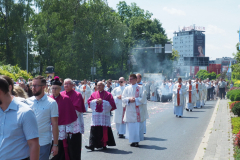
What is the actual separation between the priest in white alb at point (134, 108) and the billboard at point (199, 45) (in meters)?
175

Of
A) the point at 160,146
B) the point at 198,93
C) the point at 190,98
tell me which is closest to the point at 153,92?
the point at 198,93

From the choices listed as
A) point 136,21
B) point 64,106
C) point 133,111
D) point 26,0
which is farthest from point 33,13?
point 64,106

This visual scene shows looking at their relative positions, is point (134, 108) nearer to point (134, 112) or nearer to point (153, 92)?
Answer: point (134, 112)

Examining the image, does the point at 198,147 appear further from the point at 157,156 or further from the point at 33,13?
the point at 33,13

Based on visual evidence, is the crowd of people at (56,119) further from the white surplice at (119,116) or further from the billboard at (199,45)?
the billboard at (199,45)

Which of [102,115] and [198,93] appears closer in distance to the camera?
[102,115]

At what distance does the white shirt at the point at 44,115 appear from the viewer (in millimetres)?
5070

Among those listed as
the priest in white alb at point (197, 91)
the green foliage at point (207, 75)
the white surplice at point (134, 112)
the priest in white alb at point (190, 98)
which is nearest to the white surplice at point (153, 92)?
the priest in white alb at point (197, 91)

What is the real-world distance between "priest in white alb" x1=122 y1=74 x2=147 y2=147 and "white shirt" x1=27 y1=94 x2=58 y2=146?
192 inches

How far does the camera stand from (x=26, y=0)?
48.0 meters

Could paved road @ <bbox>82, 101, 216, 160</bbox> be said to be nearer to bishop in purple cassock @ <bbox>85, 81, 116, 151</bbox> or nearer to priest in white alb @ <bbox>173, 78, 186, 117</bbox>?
bishop in purple cassock @ <bbox>85, 81, 116, 151</bbox>

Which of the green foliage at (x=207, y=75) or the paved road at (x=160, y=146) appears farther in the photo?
the green foliage at (x=207, y=75)

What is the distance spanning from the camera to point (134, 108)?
1017cm

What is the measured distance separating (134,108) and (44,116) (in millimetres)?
5288
